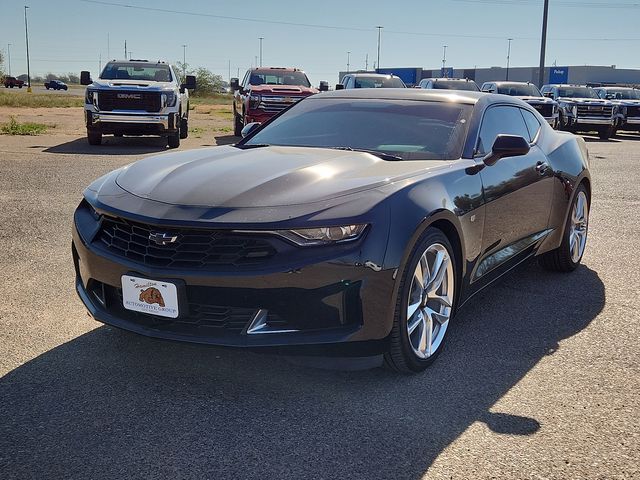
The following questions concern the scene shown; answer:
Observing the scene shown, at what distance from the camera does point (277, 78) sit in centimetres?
1928

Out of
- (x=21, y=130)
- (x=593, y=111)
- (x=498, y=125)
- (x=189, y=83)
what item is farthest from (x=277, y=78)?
(x=498, y=125)

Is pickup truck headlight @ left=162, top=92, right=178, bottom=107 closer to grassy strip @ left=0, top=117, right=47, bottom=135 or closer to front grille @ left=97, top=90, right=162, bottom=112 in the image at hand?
front grille @ left=97, top=90, right=162, bottom=112

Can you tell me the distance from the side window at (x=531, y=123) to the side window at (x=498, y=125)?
0.06 meters

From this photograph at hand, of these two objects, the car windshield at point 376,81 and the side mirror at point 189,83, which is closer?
the side mirror at point 189,83

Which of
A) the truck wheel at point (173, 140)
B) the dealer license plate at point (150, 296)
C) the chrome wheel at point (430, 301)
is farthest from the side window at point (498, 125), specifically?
the truck wheel at point (173, 140)

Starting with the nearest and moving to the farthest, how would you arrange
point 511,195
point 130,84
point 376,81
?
1. point 511,195
2. point 130,84
3. point 376,81

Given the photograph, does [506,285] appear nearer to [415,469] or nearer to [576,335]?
[576,335]

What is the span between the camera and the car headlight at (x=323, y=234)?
3131 millimetres

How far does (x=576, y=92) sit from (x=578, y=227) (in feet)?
72.6

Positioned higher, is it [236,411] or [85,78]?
[85,78]

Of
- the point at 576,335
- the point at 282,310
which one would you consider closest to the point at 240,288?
the point at 282,310

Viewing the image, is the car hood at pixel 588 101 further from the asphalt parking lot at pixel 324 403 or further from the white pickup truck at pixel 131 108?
the asphalt parking lot at pixel 324 403

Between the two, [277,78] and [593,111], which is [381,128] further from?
[593,111]

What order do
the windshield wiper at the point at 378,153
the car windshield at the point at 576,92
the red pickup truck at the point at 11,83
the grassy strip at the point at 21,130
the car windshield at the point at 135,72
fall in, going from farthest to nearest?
the red pickup truck at the point at 11,83 < the car windshield at the point at 576,92 < the grassy strip at the point at 21,130 < the car windshield at the point at 135,72 < the windshield wiper at the point at 378,153
